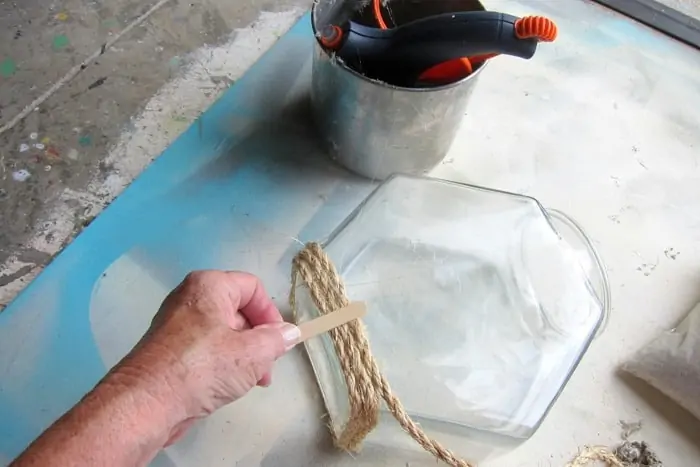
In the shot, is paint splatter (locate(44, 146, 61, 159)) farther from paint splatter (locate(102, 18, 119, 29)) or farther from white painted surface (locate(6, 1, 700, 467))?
paint splatter (locate(102, 18, 119, 29))

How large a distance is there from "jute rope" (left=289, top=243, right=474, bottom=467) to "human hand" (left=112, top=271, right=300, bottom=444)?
0.06 metres

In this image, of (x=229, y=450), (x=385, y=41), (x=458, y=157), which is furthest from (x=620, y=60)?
(x=229, y=450)

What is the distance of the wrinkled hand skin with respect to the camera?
0.35 m

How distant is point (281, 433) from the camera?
54 cm

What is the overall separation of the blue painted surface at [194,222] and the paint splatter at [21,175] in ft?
0.28

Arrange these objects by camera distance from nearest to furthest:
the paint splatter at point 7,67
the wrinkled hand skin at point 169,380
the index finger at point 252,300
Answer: the wrinkled hand skin at point 169,380 → the index finger at point 252,300 → the paint splatter at point 7,67

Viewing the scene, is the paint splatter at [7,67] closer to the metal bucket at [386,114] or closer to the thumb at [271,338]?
the metal bucket at [386,114]

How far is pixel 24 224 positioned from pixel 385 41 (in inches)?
13.2

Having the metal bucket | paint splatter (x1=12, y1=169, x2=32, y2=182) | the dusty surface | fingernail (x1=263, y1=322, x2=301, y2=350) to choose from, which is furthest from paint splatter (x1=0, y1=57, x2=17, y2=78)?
fingernail (x1=263, y1=322, x2=301, y2=350)

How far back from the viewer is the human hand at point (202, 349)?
Answer: 38cm

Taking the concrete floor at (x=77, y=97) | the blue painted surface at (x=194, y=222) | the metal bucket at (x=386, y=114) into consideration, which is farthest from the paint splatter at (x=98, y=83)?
the metal bucket at (x=386, y=114)

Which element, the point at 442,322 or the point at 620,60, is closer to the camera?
the point at 442,322

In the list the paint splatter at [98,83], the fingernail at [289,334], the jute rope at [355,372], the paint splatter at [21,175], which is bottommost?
the jute rope at [355,372]

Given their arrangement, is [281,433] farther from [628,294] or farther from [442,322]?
[628,294]
